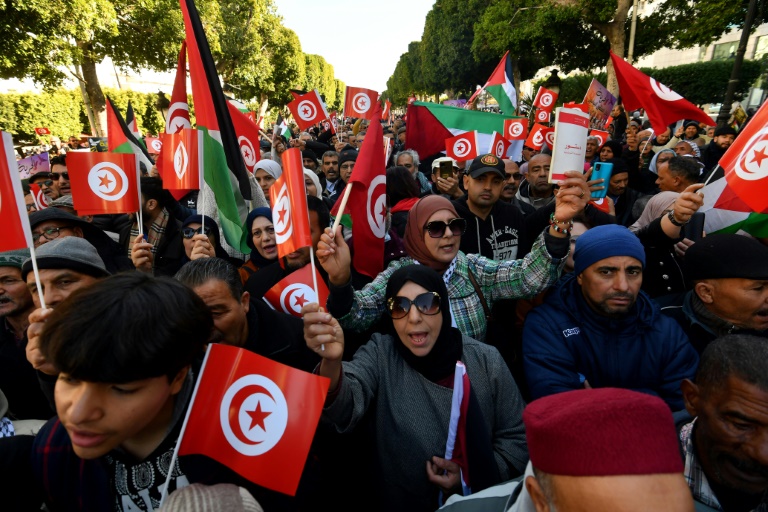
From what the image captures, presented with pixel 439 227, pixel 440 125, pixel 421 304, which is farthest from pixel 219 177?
pixel 440 125

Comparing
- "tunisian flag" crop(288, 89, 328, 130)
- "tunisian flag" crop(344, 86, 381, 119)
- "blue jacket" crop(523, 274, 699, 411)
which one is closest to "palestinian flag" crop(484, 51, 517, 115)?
"tunisian flag" crop(344, 86, 381, 119)

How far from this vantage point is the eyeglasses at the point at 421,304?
1.95 m

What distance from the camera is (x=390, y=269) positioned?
2.67 m

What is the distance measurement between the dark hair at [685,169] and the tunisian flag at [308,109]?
20.6ft

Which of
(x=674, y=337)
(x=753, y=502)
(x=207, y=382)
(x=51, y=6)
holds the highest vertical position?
(x=51, y=6)

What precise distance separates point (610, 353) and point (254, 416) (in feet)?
5.65

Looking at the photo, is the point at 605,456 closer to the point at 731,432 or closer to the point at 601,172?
the point at 731,432

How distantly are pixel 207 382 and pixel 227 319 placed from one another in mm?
645

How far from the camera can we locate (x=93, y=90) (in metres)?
14.7

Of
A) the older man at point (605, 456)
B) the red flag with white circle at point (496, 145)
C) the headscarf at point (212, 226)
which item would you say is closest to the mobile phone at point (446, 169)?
the red flag with white circle at point (496, 145)

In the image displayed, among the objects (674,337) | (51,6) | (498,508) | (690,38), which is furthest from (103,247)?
(690,38)

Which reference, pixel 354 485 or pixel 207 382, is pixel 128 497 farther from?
pixel 354 485

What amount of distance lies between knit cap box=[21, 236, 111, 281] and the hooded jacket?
2489 mm

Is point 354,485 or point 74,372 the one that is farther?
point 354,485
